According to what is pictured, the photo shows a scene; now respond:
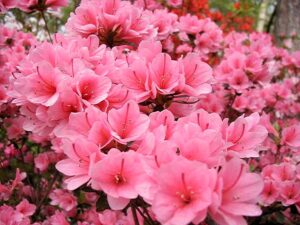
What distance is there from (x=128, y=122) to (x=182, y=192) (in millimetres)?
280

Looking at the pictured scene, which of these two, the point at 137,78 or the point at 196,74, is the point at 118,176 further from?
the point at 196,74

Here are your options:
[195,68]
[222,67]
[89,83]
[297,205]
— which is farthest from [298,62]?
[89,83]

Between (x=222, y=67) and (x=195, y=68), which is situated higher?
(x=195, y=68)

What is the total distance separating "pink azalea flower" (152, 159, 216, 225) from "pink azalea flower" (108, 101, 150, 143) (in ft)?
0.67

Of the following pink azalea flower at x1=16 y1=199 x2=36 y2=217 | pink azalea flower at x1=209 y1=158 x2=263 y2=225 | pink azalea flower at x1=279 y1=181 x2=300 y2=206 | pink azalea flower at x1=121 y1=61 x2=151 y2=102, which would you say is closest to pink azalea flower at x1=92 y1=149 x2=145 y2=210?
pink azalea flower at x1=209 y1=158 x2=263 y2=225

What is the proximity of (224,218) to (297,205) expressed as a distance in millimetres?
737

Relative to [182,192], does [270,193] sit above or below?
below

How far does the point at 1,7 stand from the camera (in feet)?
5.88

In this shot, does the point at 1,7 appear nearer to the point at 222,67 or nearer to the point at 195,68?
the point at 195,68

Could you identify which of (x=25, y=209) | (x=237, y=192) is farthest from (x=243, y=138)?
(x=25, y=209)

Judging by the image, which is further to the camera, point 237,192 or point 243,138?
point 243,138

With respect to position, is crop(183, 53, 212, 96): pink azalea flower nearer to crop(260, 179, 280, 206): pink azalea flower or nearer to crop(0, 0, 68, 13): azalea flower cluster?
crop(260, 179, 280, 206): pink azalea flower

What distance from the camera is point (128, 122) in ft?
3.66

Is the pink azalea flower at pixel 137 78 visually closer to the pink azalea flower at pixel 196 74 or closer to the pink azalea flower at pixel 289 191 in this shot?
the pink azalea flower at pixel 196 74
